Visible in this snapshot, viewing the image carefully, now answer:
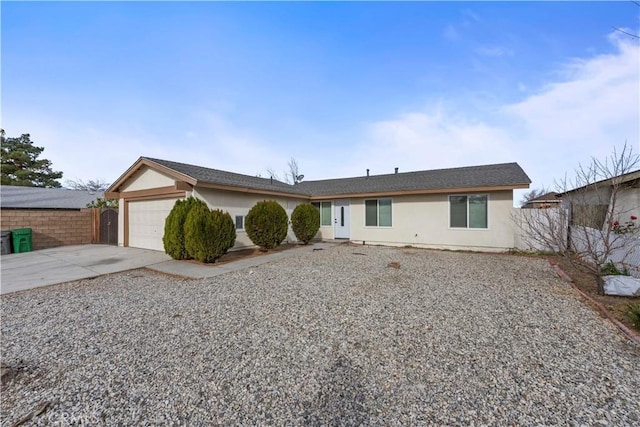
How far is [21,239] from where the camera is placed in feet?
36.0

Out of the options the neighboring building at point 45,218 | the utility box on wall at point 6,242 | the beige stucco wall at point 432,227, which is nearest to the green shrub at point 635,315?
the beige stucco wall at point 432,227

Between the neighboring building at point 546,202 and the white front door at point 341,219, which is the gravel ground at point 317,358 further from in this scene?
the white front door at point 341,219

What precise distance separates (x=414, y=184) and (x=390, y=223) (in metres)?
2.05

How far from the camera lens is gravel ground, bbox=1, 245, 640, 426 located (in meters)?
2.12

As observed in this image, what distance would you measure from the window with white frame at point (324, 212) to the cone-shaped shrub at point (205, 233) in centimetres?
635

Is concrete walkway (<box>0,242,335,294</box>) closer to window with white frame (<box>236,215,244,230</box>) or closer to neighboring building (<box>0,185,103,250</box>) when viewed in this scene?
window with white frame (<box>236,215,244,230</box>)

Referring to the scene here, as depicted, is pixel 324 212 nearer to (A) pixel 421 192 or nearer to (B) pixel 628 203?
(A) pixel 421 192

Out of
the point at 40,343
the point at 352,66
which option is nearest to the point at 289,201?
the point at 352,66

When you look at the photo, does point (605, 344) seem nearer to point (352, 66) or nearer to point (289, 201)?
Answer: point (352, 66)

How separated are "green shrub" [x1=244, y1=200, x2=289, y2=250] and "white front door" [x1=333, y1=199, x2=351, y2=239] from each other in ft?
13.0

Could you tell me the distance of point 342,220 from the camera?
43.9ft

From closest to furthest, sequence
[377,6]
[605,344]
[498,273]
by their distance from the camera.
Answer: [605,344], [498,273], [377,6]

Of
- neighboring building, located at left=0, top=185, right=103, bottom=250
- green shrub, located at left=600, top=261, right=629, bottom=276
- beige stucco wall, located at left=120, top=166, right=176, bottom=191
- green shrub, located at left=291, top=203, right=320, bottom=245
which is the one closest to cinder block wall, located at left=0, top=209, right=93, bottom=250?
neighboring building, located at left=0, top=185, right=103, bottom=250

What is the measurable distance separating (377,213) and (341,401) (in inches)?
416
